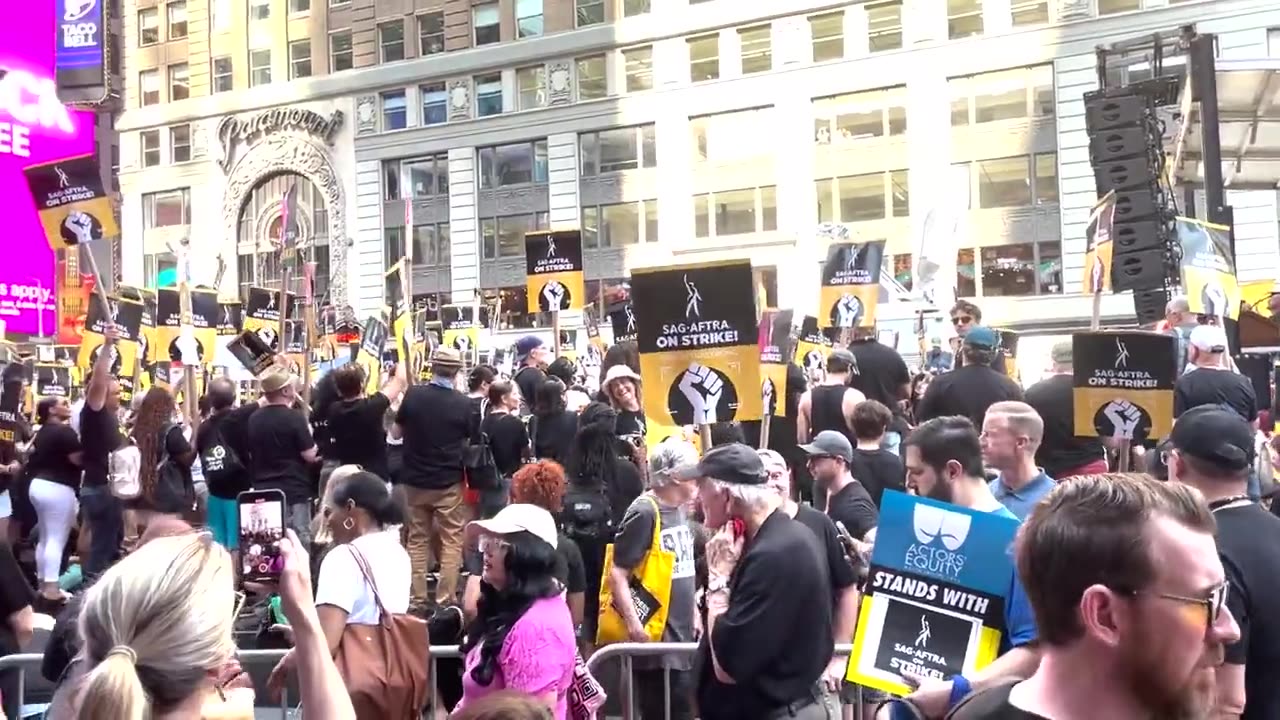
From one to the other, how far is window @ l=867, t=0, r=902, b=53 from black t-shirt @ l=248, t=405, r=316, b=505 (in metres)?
34.7

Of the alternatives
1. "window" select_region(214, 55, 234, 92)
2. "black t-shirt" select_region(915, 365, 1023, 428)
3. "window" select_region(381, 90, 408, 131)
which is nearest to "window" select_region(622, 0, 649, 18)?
"window" select_region(381, 90, 408, 131)

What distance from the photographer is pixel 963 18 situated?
1596 inches

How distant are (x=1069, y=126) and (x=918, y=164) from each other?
180 inches

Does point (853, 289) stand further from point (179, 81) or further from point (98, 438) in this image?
point (179, 81)

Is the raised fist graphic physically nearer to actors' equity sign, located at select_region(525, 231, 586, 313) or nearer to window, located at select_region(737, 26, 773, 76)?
actors' equity sign, located at select_region(525, 231, 586, 313)

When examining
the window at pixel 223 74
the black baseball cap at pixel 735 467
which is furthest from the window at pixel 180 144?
the black baseball cap at pixel 735 467

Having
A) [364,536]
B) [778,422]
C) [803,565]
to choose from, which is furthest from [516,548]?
[778,422]

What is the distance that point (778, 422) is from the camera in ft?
31.0

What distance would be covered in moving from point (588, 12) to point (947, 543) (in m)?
45.4

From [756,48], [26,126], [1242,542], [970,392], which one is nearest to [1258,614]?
[1242,542]

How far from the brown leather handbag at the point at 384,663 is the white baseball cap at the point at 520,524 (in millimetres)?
425

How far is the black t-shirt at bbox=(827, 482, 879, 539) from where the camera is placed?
6883 mm

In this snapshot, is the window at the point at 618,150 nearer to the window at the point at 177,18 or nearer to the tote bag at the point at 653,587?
the window at the point at 177,18

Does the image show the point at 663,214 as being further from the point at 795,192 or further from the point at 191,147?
the point at 191,147
